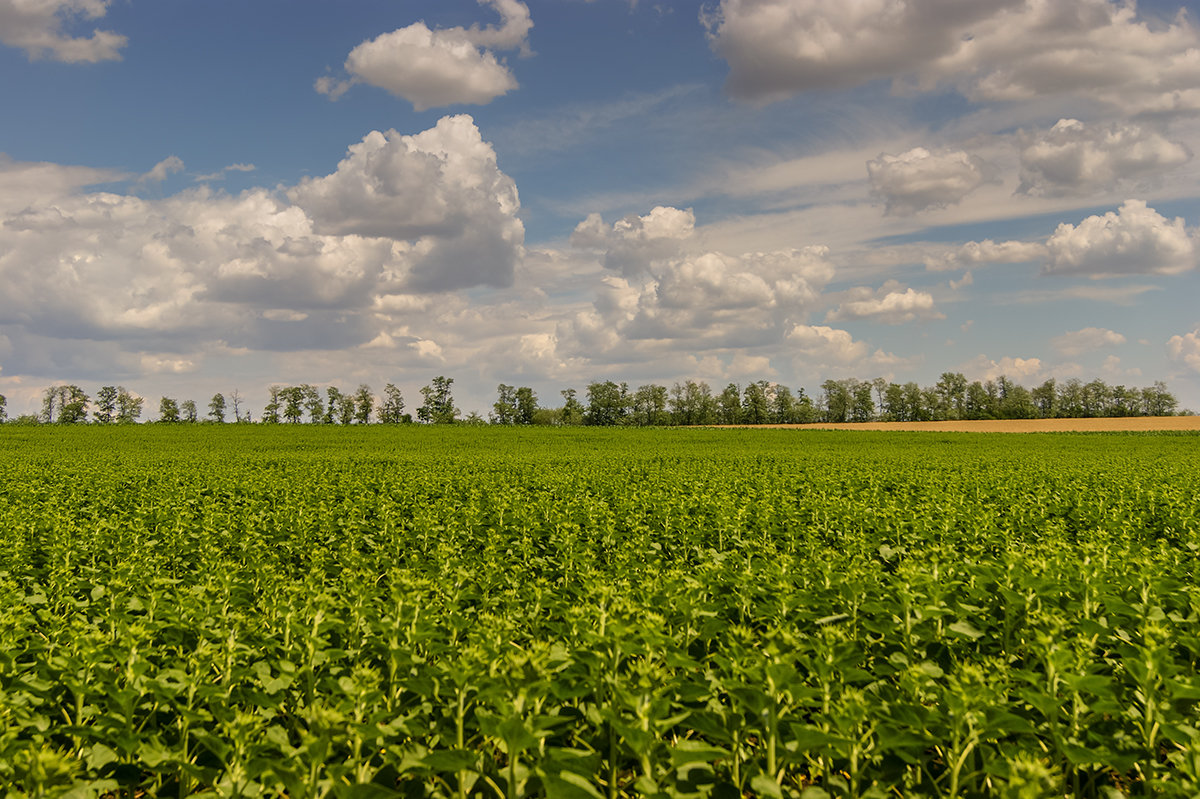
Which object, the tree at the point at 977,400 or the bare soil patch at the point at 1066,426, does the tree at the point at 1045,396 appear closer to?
the tree at the point at 977,400

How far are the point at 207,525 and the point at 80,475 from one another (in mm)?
15263

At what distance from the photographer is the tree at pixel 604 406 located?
154375 mm

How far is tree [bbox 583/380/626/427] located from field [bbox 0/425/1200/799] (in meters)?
142

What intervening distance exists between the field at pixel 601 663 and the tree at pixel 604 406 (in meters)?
142

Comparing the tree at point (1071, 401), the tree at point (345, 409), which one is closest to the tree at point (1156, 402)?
the tree at point (1071, 401)

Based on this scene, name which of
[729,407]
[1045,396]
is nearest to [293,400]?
[729,407]

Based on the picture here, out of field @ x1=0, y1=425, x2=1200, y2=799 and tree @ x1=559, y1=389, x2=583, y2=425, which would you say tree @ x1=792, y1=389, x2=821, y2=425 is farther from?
field @ x1=0, y1=425, x2=1200, y2=799

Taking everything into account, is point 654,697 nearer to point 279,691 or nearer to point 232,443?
point 279,691

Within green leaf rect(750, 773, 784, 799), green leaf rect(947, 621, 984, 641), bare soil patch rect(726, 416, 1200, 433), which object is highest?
green leaf rect(947, 621, 984, 641)

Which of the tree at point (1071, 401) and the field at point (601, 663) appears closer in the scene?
the field at point (601, 663)

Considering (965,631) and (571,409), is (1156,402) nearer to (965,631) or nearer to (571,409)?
(571,409)

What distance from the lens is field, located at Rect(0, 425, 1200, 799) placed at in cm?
350

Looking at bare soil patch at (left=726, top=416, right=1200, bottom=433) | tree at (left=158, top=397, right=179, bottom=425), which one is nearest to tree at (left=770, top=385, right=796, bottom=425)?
bare soil patch at (left=726, top=416, right=1200, bottom=433)

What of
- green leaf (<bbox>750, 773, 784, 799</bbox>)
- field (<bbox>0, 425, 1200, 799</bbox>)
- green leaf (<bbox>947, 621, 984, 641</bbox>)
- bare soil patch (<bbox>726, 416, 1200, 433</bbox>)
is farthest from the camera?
bare soil patch (<bbox>726, 416, 1200, 433</bbox>)
